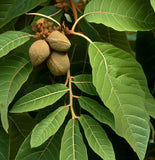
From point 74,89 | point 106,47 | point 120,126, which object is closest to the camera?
point 120,126

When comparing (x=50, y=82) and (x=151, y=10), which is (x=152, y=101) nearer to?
(x=151, y=10)

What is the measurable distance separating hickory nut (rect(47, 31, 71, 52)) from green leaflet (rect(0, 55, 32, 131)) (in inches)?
4.4

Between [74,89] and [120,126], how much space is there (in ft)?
1.12

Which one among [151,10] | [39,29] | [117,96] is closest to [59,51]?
[39,29]

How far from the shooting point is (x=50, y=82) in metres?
1.06

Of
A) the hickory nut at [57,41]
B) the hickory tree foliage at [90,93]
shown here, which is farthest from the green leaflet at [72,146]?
the hickory nut at [57,41]

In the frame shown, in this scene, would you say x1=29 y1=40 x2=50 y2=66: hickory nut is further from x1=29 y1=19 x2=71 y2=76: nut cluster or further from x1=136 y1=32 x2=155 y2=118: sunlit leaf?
x1=136 y1=32 x2=155 y2=118: sunlit leaf

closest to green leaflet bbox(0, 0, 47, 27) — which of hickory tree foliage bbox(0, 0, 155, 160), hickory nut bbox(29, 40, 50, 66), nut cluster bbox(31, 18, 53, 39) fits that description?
hickory tree foliage bbox(0, 0, 155, 160)

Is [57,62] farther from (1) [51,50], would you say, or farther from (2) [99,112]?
(2) [99,112]

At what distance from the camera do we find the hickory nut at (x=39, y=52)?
77 cm

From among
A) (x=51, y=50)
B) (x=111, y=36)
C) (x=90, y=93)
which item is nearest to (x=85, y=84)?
(x=90, y=93)

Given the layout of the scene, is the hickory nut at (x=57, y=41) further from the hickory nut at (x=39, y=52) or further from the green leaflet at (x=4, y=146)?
the green leaflet at (x=4, y=146)

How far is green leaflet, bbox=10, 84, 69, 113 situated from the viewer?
793 millimetres

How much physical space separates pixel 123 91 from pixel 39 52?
245 millimetres
